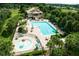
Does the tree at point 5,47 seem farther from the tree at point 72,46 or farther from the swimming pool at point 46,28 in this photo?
the tree at point 72,46

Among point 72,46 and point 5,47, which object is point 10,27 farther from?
point 72,46

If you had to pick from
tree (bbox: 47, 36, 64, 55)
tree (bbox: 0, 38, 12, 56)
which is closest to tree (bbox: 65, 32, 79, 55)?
tree (bbox: 47, 36, 64, 55)

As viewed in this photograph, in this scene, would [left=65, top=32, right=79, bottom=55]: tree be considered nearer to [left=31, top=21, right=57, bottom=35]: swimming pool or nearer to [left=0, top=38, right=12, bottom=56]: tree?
[left=31, top=21, right=57, bottom=35]: swimming pool

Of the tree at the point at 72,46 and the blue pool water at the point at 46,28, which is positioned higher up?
the blue pool water at the point at 46,28

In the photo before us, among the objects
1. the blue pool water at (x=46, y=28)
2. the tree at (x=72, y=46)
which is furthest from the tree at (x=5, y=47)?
the tree at (x=72, y=46)

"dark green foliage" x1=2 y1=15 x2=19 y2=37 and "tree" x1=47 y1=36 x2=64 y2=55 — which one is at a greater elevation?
"dark green foliage" x1=2 y1=15 x2=19 y2=37

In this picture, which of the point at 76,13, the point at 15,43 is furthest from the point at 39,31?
the point at 76,13

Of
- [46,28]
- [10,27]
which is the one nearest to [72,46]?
[46,28]

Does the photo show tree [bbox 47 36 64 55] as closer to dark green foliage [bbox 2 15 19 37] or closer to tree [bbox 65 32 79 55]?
tree [bbox 65 32 79 55]
